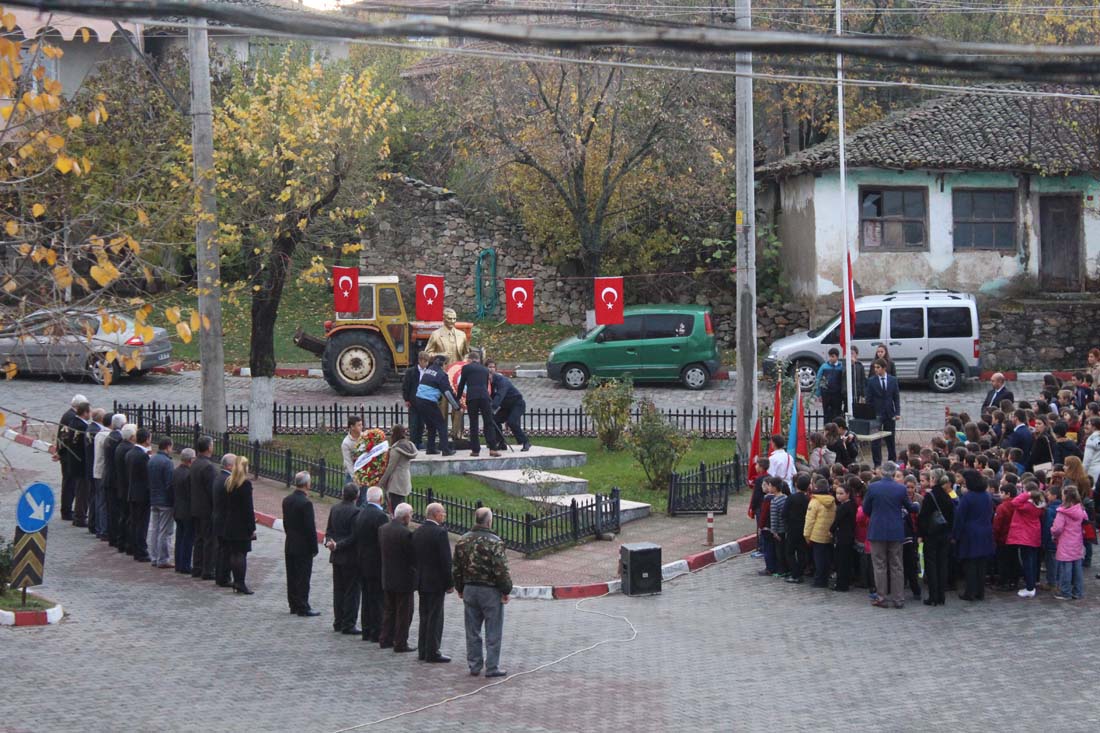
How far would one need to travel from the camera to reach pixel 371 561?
1316 cm

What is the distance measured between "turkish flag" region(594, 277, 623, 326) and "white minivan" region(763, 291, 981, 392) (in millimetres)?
3578

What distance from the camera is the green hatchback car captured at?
95.6 feet

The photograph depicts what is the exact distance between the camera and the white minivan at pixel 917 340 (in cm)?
2834

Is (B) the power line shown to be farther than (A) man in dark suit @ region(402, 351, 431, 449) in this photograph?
No

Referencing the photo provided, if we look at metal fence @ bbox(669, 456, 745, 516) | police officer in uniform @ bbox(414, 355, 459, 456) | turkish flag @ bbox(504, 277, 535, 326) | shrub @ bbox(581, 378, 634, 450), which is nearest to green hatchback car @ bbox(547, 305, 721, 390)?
turkish flag @ bbox(504, 277, 535, 326)

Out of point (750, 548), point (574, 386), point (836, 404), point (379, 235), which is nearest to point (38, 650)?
point (750, 548)

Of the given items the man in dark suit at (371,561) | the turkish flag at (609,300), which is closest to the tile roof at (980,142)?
the turkish flag at (609,300)

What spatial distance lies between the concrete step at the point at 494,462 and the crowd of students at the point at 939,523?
500cm

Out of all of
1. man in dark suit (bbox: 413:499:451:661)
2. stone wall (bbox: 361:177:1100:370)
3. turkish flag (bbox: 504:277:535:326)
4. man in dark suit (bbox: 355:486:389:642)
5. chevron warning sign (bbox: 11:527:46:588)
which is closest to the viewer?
man in dark suit (bbox: 413:499:451:661)

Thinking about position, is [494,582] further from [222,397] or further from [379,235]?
[379,235]

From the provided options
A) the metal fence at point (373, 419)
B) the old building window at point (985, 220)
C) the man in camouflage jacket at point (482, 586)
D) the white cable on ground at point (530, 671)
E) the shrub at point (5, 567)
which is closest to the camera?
the white cable on ground at point (530, 671)

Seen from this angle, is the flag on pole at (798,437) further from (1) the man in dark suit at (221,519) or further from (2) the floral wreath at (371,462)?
(1) the man in dark suit at (221,519)

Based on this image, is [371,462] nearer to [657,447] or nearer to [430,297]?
[657,447]

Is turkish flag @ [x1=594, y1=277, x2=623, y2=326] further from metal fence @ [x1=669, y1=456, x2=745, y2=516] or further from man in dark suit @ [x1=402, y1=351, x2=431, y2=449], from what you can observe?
metal fence @ [x1=669, y1=456, x2=745, y2=516]
